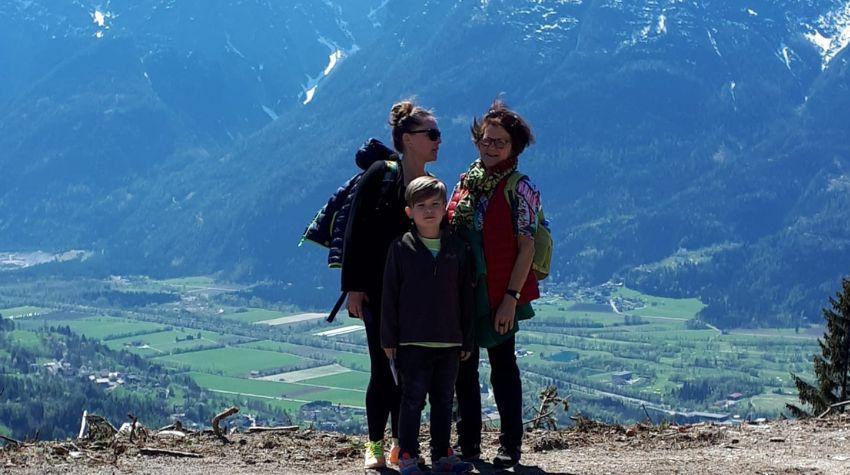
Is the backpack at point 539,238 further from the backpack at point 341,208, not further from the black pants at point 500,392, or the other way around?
the backpack at point 341,208

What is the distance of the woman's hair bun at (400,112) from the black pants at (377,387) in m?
1.19

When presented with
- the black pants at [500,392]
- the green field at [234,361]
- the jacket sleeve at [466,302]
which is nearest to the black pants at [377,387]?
the black pants at [500,392]

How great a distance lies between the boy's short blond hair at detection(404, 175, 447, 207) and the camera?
24.9 ft

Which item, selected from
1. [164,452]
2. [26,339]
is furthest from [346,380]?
[164,452]

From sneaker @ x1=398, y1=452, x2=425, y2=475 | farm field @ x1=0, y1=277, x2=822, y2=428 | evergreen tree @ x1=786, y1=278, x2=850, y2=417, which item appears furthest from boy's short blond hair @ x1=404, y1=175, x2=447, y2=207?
farm field @ x1=0, y1=277, x2=822, y2=428

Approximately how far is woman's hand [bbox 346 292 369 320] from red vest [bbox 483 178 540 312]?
2.66ft

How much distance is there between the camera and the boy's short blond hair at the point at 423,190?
7.58m

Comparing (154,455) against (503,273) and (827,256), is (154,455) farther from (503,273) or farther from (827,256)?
(827,256)

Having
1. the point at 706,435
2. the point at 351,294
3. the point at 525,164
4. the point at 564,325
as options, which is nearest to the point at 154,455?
the point at 351,294

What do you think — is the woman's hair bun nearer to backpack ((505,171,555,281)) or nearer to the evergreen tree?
backpack ((505,171,555,281))

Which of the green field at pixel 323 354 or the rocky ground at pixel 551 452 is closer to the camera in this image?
the rocky ground at pixel 551 452

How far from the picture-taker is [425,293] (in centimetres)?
767

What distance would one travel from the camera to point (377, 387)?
8.28m

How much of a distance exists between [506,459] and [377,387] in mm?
986
